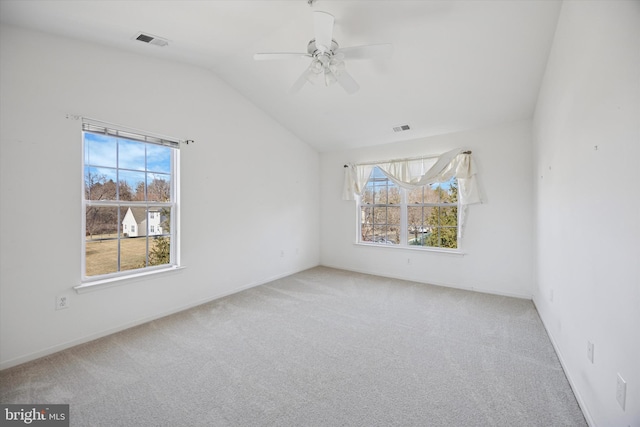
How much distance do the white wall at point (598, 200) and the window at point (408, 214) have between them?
1887 millimetres

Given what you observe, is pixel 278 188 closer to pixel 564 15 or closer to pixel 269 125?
pixel 269 125

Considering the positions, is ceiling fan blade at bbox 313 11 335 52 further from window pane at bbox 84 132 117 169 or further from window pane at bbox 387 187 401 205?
window pane at bbox 387 187 401 205

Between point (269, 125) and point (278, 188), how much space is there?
104 cm

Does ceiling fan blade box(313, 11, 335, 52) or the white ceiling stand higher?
the white ceiling

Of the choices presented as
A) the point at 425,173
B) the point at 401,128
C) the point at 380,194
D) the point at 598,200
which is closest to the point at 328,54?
the point at 598,200

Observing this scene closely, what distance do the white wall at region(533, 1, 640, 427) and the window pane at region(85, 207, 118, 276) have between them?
3859 mm

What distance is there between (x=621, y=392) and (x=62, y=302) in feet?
12.8

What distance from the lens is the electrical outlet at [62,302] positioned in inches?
96.9

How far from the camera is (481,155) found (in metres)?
4.00

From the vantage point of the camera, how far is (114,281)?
2.80 metres

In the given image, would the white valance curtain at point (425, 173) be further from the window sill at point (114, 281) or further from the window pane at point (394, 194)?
the window sill at point (114, 281)

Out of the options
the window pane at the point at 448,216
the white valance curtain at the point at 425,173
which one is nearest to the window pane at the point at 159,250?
the white valance curtain at the point at 425,173

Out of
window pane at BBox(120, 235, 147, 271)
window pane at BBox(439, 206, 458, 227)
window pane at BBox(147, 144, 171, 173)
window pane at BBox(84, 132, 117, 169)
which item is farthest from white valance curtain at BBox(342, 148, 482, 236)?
window pane at BBox(84, 132, 117, 169)

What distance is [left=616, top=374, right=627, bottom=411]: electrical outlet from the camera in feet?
4.11
